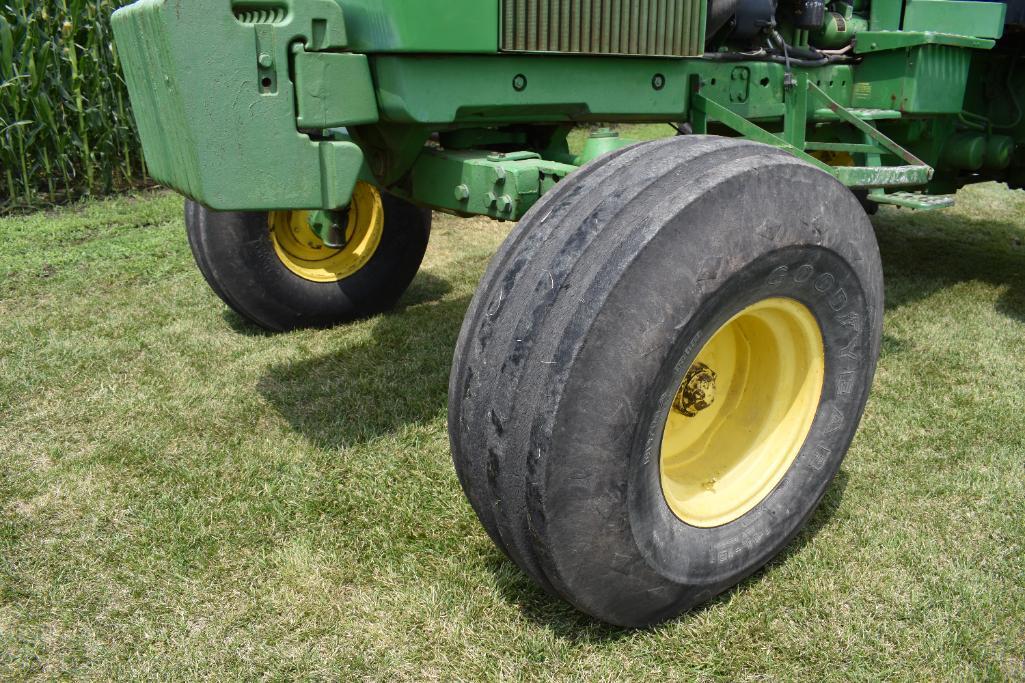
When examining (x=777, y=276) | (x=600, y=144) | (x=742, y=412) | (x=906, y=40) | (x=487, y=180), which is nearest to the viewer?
(x=777, y=276)

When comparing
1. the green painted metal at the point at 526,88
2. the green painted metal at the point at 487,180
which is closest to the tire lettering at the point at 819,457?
the green painted metal at the point at 487,180

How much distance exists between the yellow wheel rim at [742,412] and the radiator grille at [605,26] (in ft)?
3.50

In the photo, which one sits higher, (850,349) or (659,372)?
(659,372)

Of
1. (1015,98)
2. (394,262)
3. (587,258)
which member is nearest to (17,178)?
(394,262)

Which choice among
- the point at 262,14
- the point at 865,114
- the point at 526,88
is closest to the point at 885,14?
the point at 865,114

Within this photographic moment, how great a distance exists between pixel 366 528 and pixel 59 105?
555 centimetres

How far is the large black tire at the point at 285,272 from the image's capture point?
12.2ft

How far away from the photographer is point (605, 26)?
8.75 ft

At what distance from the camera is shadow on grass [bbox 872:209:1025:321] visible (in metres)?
4.60

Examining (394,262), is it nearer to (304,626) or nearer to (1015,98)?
(304,626)

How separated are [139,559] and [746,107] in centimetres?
272

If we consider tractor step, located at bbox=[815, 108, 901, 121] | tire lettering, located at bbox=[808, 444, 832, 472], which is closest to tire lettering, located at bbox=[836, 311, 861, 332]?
tire lettering, located at bbox=[808, 444, 832, 472]

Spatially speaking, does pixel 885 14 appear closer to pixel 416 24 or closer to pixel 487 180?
pixel 487 180

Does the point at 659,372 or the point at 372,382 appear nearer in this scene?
the point at 659,372
